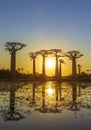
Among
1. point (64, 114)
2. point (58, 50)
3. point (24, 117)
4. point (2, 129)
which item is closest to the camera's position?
point (2, 129)

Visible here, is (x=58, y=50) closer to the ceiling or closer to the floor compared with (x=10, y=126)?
closer to the ceiling

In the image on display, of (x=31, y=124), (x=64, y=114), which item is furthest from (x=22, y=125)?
(x=64, y=114)

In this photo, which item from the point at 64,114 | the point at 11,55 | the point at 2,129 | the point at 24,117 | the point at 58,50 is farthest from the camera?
the point at 58,50

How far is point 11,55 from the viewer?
57938mm

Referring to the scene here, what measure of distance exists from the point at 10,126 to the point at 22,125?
388 mm

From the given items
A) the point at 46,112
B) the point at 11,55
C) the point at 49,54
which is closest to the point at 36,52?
the point at 49,54

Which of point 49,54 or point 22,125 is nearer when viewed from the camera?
point 22,125

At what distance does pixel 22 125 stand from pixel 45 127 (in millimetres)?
713

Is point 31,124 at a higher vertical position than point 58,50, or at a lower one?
lower

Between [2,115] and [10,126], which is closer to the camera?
[10,126]

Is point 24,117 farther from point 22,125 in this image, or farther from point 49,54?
point 49,54

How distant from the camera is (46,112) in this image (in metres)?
13.0

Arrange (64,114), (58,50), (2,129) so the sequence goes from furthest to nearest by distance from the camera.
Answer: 1. (58,50)
2. (64,114)
3. (2,129)

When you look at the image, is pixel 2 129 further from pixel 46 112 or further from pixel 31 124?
pixel 46 112
